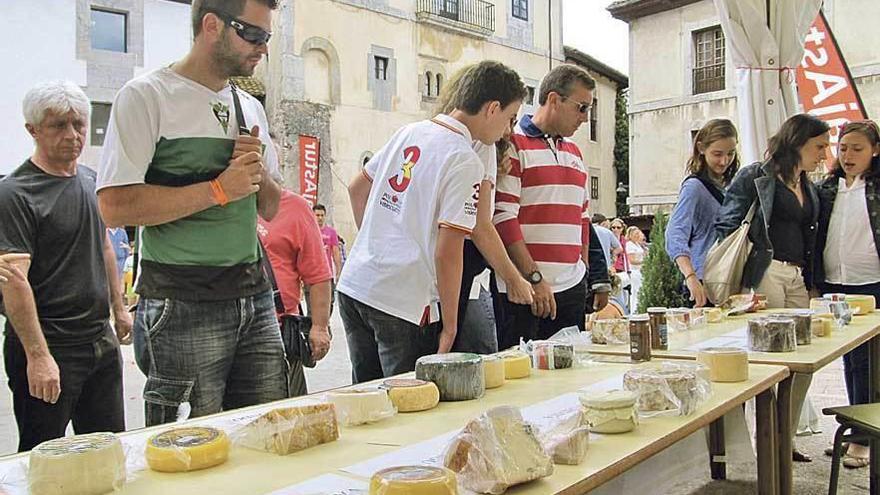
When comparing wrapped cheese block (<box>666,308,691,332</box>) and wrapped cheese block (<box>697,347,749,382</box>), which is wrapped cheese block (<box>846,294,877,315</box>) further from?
wrapped cheese block (<box>697,347,749,382</box>)

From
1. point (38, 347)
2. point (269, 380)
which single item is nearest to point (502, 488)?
point (269, 380)

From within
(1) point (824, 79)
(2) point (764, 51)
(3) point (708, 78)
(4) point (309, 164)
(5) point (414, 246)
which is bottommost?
(5) point (414, 246)

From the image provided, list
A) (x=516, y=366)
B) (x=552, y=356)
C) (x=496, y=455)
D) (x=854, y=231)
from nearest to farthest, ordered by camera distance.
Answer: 1. (x=496, y=455)
2. (x=516, y=366)
3. (x=552, y=356)
4. (x=854, y=231)

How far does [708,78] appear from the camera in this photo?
17266 millimetres

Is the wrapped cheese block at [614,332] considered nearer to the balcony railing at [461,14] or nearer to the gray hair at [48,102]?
the gray hair at [48,102]

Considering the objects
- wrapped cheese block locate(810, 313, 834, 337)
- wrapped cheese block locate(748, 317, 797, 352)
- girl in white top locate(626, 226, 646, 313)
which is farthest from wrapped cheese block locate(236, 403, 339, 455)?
girl in white top locate(626, 226, 646, 313)

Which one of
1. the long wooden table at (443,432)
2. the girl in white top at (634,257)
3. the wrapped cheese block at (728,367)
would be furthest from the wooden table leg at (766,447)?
the girl in white top at (634,257)

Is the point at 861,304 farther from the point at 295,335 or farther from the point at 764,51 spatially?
the point at 295,335

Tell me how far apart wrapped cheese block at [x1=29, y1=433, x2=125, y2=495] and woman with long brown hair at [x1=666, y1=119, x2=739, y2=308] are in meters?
2.99

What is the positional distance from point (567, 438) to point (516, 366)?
0.64 m

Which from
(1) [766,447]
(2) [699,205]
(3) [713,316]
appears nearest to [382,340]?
(1) [766,447]

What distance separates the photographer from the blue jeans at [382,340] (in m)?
2.27

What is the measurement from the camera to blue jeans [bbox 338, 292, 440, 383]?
89.4 inches

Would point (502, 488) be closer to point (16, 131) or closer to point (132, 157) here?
point (132, 157)
